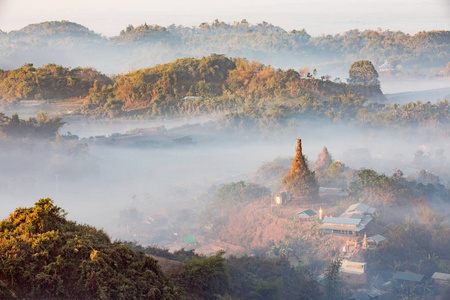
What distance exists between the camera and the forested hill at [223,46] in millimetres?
82725

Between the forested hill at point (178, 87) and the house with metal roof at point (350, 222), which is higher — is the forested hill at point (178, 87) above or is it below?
above

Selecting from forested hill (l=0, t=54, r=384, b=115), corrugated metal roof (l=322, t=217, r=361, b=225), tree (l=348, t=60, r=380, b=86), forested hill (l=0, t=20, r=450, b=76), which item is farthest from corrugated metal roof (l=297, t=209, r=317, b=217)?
forested hill (l=0, t=20, r=450, b=76)

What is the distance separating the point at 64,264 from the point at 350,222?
11946mm

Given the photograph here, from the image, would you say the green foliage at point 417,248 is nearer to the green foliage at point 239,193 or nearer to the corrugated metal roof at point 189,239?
the corrugated metal roof at point 189,239

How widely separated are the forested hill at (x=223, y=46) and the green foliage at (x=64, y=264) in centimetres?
6710

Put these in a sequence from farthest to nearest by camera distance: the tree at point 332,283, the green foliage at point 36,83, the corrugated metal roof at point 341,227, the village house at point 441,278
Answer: the green foliage at point 36,83, the corrugated metal roof at point 341,227, the village house at point 441,278, the tree at point 332,283

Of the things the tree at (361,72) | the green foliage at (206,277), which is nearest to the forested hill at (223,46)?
the tree at (361,72)

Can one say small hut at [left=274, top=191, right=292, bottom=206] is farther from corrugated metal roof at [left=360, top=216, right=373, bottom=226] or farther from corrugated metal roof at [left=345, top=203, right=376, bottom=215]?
corrugated metal roof at [left=360, top=216, right=373, bottom=226]

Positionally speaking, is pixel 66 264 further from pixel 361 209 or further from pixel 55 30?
pixel 55 30

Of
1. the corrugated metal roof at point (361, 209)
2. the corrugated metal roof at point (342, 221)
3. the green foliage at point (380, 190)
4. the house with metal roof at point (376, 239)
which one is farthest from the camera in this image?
the green foliage at point (380, 190)

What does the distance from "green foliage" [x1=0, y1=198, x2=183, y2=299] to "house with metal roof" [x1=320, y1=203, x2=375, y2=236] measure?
10567mm

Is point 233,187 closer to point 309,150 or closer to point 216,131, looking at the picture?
point 216,131

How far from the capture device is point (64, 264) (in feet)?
21.0

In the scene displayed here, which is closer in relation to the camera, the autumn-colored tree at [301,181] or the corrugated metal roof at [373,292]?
the corrugated metal roof at [373,292]
